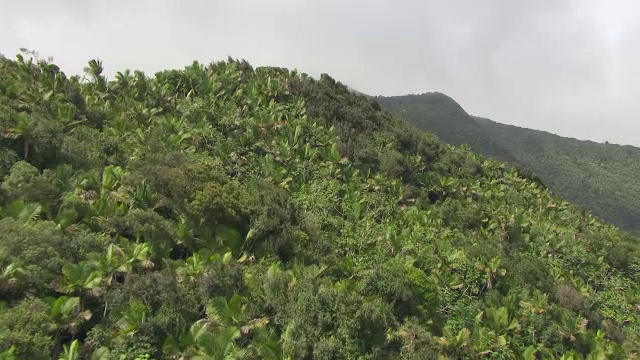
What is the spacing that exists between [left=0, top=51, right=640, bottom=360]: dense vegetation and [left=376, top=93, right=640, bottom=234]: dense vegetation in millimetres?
59254

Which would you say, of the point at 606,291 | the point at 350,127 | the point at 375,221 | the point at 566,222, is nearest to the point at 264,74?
the point at 350,127

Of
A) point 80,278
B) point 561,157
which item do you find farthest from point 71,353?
point 561,157

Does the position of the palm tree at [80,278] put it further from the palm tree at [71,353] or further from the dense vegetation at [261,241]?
the palm tree at [71,353]

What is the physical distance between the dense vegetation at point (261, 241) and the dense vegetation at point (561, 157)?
59254 mm

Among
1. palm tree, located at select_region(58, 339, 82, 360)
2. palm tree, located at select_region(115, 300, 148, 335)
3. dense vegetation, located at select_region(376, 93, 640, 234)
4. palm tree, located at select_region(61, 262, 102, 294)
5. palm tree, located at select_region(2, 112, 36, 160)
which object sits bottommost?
palm tree, located at select_region(58, 339, 82, 360)

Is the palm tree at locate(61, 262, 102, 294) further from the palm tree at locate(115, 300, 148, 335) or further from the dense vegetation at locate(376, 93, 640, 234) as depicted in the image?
the dense vegetation at locate(376, 93, 640, 234)

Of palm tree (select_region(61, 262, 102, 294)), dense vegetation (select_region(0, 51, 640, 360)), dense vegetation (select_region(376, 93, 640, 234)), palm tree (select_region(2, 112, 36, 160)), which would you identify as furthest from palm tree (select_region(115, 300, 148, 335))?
dense vegetation (select_region(376, 93, 640, 234))

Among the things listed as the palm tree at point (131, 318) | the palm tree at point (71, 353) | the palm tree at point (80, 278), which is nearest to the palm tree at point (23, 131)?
the palm tree at point (80, 278)

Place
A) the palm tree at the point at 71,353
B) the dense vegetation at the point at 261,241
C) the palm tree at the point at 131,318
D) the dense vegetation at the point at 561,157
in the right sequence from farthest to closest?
1. the dense vegetation at the point at 561,157
2. the dense vegetation at the point at 261,241
3. the palm tree at the point at 131,318
4. the palm tree at the point at 71,353

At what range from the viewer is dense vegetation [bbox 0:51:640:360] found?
16891 mm

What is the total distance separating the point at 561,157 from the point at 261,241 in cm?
12281

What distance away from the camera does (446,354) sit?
2195cm

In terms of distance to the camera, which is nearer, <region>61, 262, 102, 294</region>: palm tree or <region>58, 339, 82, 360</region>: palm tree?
<region>58, 339, 82, 360</region>: palm tree

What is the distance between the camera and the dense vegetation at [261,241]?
55.4 feet
